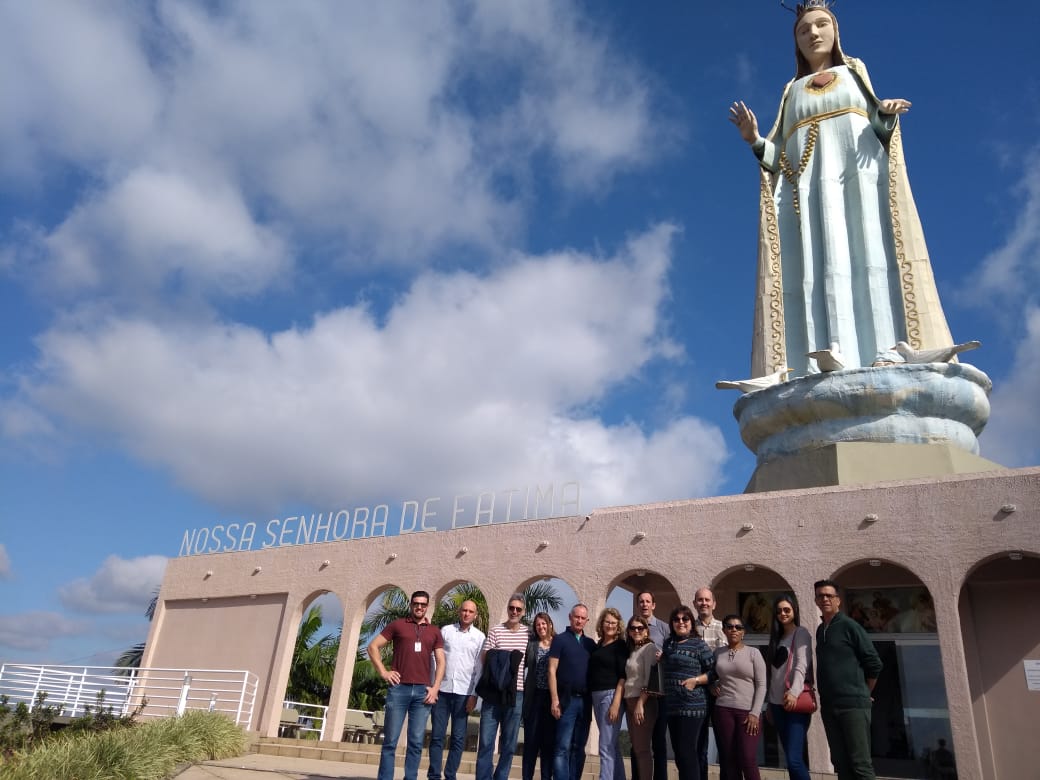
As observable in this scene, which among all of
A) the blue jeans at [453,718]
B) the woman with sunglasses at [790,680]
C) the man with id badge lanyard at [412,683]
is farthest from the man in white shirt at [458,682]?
the woman with sunglasses at [790,680]

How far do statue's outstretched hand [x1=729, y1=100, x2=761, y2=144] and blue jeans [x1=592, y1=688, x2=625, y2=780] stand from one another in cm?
1485

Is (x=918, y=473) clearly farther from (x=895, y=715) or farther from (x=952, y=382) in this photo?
(x=895, y=715)

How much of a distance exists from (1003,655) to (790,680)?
7074 millimetres

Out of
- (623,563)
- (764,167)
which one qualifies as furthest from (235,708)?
(764,167)

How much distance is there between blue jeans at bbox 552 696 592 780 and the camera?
22.5 ft

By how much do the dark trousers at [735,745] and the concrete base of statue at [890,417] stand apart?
307 inches

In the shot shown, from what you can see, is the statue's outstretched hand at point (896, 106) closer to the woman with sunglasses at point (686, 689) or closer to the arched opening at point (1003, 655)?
the arched opening at point (1003, 655)

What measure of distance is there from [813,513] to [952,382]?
376 cm

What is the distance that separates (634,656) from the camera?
6.94m

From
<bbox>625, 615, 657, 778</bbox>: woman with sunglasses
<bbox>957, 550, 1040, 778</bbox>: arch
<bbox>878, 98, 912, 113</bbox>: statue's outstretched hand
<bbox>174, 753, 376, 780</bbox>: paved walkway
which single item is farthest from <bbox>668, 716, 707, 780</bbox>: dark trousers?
<bbox>878, 98, 912, 113</bbox>: statue's outstretched hand

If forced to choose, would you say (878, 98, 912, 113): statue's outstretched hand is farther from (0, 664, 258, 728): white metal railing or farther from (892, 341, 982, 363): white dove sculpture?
(0, 664, 258, 728): white metal railing

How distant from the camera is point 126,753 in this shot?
862cm

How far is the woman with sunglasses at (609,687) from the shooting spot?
679cm

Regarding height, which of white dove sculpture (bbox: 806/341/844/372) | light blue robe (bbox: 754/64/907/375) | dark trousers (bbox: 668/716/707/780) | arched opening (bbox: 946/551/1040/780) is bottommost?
dark trousers (bbox: 668/716/707/780)
